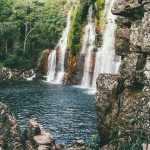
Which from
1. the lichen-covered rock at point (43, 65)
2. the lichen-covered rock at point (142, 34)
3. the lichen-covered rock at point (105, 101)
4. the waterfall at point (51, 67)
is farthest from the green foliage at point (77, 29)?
the lichen-covered rock at point (142, 34)

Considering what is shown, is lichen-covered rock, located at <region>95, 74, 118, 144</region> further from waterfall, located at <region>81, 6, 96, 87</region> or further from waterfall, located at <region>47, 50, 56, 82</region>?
waterfall, located at <region>47, 50, 56, 82</region>

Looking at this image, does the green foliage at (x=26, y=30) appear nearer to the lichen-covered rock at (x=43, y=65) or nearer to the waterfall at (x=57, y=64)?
the lichen-covered rock at (x=43, y=65)

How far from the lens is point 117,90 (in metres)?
35.1

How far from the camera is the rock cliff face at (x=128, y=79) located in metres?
31.2

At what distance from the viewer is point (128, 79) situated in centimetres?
3356

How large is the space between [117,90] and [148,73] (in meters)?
5.02

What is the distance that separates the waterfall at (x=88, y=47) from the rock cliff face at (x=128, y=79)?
46.5 meters

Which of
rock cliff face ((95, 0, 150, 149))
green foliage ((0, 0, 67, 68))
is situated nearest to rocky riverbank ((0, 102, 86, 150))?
rock cliff face ((95, 0, 150, 149))

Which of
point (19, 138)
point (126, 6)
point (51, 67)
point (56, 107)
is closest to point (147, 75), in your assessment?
point (126, 6)

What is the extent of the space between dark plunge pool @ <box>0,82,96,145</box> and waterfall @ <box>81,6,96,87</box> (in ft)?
16.8

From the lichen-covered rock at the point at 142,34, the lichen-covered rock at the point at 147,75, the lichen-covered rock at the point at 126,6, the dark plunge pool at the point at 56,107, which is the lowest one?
the dark plunge pool at the point at 56,107

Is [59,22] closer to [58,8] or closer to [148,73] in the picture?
[58,8]

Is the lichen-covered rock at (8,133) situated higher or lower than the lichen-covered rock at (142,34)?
lower

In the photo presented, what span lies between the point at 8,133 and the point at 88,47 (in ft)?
167
